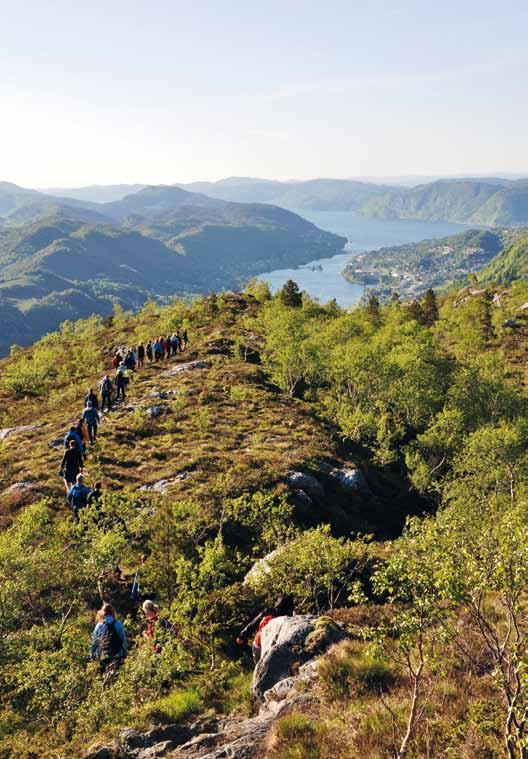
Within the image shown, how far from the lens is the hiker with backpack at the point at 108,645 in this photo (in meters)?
11.3

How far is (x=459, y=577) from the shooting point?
7402mm

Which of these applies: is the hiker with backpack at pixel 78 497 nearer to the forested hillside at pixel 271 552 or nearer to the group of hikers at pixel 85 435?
the group of hikers at pixel 85 435

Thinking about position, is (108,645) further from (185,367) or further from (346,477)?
(185,367)

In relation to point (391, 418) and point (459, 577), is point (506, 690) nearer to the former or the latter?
point (459, 577)

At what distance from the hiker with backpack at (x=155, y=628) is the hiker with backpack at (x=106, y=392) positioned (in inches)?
832

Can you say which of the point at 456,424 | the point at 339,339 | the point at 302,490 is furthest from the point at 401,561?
the point at 339,339

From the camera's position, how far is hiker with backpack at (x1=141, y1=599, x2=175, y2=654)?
37.9ft

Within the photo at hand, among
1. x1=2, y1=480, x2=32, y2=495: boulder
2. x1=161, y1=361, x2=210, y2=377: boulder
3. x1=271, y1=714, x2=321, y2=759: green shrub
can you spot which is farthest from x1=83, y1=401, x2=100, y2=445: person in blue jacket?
x1=271, y1=714, x2=321, y2=759: green shrub

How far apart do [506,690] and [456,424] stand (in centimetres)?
3726

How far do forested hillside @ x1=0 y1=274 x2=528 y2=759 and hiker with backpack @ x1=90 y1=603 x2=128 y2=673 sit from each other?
0.35 m

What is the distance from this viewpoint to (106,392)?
32281 mm

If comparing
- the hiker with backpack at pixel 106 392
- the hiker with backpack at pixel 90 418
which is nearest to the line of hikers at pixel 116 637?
the hiker with backpack at pixel 90 418

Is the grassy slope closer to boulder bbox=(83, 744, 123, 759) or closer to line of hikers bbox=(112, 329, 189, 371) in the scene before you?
line of hikers bbox=(112, 329, 189, 371)

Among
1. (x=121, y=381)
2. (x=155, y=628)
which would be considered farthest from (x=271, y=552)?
(x=121, y=381)
